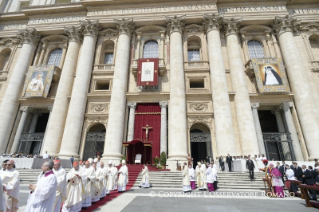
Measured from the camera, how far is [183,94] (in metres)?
16.4

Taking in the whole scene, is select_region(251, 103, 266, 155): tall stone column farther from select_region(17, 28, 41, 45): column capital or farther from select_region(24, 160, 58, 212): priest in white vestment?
select_region(17, 28, 41, 45): column capital

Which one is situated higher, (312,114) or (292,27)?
(292,27)

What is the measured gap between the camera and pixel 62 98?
673 inches

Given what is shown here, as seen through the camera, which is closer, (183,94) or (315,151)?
(315,151)

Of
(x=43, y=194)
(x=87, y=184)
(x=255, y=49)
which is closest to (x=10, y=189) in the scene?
(x=43, y=194)

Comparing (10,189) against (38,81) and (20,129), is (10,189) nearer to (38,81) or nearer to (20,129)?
(20,129)

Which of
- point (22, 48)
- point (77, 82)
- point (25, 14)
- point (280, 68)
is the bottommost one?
point (77, 82)

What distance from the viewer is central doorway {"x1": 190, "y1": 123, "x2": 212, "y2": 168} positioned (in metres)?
16.2

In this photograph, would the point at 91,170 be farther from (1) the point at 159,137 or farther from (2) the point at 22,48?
(2) the point at 22,48

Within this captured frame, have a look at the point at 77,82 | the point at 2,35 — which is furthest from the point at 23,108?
the point at 2,35

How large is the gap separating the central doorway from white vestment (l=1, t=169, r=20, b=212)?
45.1ft

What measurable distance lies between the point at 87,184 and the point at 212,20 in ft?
62.1

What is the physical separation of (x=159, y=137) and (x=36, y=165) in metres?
9.57

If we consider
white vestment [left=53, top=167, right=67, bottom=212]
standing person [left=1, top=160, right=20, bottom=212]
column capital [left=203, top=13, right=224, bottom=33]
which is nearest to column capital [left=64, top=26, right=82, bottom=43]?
column capital [left=203, top=13, right=224, bottom=33]
